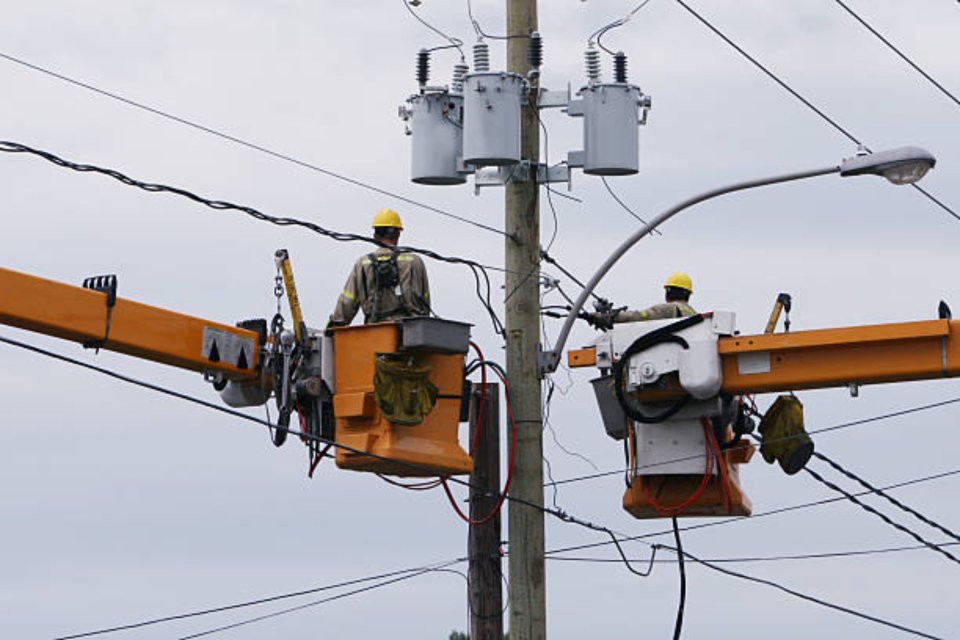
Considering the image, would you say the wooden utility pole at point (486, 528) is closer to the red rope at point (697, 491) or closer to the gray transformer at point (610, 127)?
the red rope at point (697, 491)

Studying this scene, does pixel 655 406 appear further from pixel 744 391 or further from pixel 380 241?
pixel 380 241

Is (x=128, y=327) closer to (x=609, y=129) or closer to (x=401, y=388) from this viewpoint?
(x=401, y=388)

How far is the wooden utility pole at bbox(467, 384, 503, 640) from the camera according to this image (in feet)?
61.9

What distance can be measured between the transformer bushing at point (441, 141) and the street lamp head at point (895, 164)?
3.34 m

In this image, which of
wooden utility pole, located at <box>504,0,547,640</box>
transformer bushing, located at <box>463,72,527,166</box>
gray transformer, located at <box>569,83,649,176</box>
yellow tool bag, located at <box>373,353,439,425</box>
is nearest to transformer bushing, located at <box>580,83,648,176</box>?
gray transformer, located at <box>569,83,649,176</box>

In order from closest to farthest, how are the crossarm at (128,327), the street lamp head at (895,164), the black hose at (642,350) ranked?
the crossarm at (128,327) < the street lamp head at (895,164) < the black hose at (642,350)

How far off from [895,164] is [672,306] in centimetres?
295

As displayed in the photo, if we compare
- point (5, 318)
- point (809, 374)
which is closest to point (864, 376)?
point (809, 374)

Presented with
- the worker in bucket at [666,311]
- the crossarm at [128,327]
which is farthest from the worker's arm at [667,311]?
the crossarm at [128,327]

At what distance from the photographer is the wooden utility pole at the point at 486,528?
61.9 ft

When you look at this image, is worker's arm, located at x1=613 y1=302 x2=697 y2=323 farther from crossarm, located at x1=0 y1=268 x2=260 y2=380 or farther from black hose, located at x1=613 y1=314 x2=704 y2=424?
crossarm, located at x1=0 y1=268 x2=260 y2=380

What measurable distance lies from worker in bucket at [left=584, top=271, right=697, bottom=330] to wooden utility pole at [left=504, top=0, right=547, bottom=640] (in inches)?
23.2

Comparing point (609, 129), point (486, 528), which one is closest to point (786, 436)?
point (486, 528)

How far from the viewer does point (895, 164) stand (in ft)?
56.2
